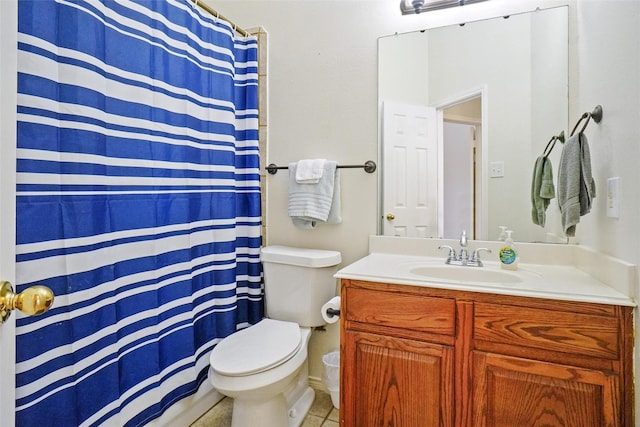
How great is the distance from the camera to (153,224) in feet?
4.27

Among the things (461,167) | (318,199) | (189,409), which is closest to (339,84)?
(318,199)

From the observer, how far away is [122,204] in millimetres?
1186

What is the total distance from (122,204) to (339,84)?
122cm

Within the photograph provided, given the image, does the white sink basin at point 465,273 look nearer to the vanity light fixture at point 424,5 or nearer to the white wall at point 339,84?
the white wall at point 339,84

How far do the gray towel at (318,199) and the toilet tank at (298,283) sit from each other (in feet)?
0.60

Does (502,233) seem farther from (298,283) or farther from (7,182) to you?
(7,182)

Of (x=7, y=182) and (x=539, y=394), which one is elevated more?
(x=7, y=182)

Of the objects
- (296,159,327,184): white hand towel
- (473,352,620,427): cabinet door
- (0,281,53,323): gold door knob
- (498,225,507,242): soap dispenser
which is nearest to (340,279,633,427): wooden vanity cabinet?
(473,352,620,427): cabinet door

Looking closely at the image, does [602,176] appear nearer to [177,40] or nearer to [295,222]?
[295,222]

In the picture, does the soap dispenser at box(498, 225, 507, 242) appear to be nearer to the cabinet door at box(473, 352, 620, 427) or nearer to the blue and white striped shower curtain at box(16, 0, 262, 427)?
the cabinet door at box(473, 352, 620, 427)

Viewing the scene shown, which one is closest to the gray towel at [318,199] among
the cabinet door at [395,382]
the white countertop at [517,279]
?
the white countertop at [517,279]

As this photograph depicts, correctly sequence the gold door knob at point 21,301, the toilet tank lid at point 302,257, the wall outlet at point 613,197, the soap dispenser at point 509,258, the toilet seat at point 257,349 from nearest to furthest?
the gold door knob at point 21,301
the wall outlet at point 613,197
the toilet seat at point 257,349
the soap dispenser at point 509,258
the toilet tank lid at point 302,257

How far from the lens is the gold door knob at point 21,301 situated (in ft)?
1.79

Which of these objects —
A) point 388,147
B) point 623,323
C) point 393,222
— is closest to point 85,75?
point 388,147
